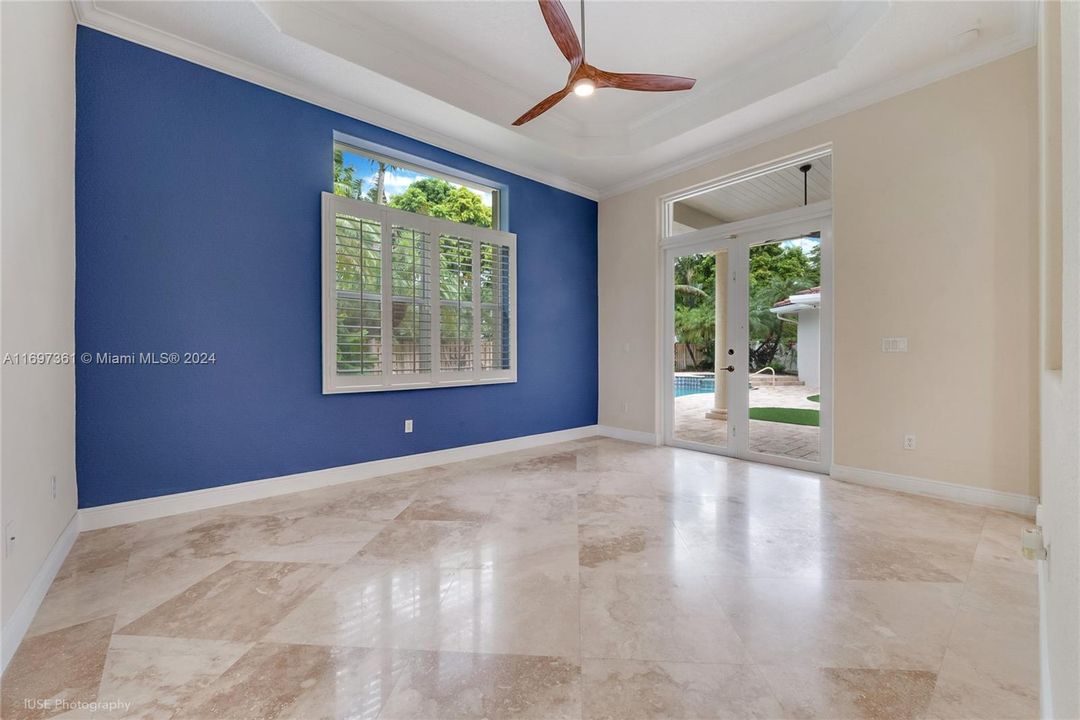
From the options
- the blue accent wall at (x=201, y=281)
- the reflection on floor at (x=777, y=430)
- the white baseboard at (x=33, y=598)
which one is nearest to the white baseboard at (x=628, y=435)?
the reflection on floor at (x=777, y=430)

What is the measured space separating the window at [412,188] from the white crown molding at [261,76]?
27 cm

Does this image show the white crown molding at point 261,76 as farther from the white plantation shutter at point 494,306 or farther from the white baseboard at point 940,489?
the white baseboard at point 940,489

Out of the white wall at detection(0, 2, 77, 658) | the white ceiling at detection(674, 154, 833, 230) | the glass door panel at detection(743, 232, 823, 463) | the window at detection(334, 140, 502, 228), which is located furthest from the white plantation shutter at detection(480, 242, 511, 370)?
the white wall at detection(0, 2, 77, 658)

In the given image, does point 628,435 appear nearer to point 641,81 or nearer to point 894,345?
point 894,345

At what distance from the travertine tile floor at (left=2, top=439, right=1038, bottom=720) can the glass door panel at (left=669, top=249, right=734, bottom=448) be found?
73.9 inches

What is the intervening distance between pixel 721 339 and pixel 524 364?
6.98 ft

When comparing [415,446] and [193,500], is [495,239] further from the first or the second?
[193,500]

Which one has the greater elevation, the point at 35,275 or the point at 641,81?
the point at 641,81

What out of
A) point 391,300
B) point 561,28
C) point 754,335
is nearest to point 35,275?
point 391,300

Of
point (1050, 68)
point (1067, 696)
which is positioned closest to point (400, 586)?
point (1067, 696)

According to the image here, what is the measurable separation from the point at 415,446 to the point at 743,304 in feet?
11.3

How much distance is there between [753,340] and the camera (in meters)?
4.33

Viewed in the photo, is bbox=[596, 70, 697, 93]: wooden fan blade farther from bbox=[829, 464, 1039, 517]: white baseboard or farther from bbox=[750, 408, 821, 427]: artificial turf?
bbox=[829, 464, 1039, 517]: white baseboard

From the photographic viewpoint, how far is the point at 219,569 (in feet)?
7.18
